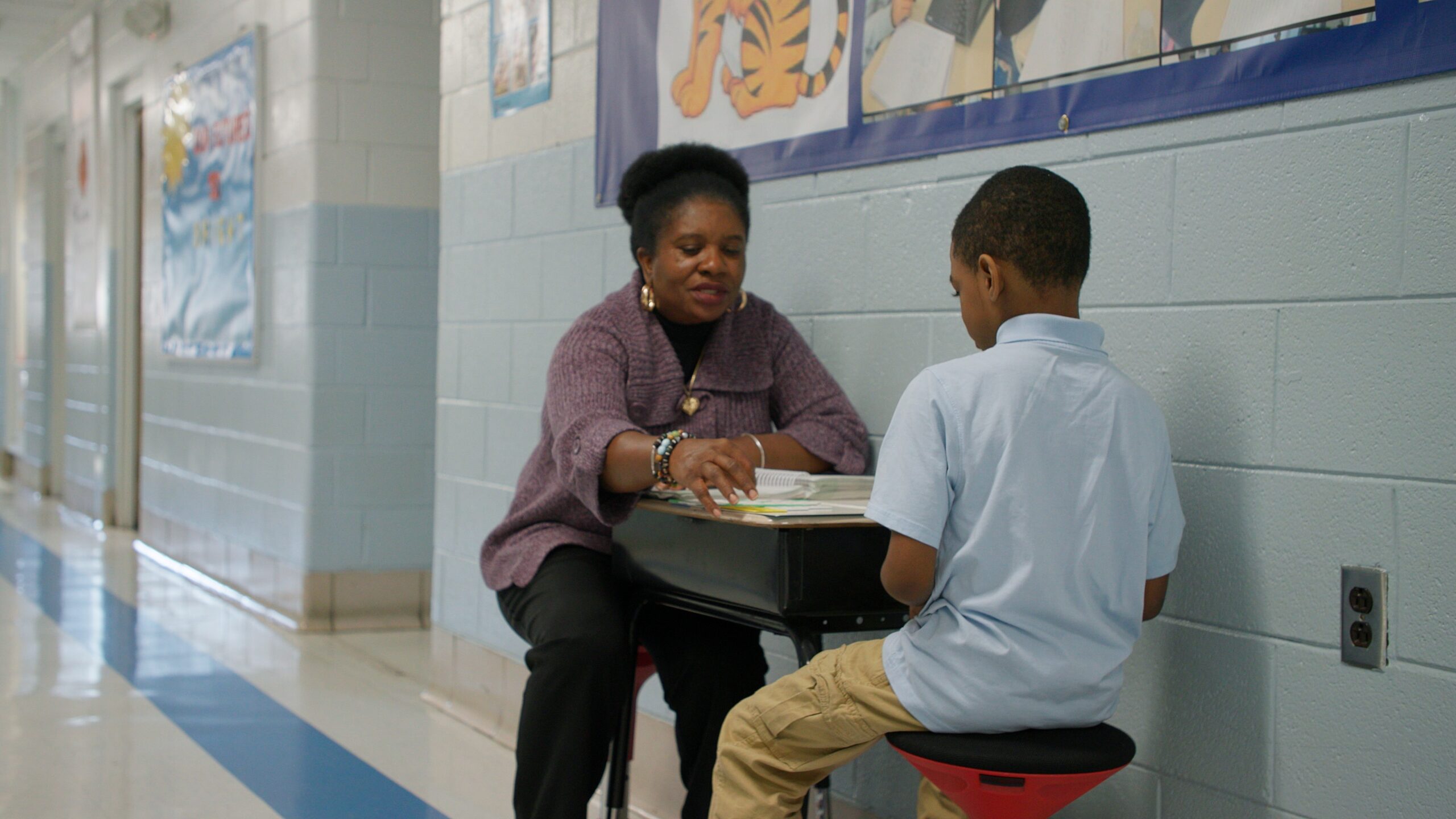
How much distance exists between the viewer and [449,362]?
3609 mm

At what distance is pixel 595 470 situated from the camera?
189 centimetres

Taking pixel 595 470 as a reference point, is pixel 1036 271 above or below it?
above

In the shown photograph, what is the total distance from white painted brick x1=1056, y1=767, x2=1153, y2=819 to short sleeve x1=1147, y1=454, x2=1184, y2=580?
1.32 feet

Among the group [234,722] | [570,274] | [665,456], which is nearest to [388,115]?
[570,274]

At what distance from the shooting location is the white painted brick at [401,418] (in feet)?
15.5

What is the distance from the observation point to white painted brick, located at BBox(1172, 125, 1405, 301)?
150 cm

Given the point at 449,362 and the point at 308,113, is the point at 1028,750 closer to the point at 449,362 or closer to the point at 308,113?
the point at 449,362

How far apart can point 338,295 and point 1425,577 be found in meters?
3.97

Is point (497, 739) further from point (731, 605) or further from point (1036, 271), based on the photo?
point (1036, 271)

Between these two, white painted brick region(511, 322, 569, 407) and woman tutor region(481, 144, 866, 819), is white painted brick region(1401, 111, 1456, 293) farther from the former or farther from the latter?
white painted brick region(511, 322, 569, 407)

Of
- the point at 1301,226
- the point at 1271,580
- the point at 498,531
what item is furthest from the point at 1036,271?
the point at 498,531

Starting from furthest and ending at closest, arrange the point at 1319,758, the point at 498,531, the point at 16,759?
1. the point at 16,759
2. the point at 498,531
3. the point at 1319,758

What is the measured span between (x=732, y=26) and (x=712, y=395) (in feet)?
2.63

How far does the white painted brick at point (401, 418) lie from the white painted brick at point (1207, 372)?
3456 mm
